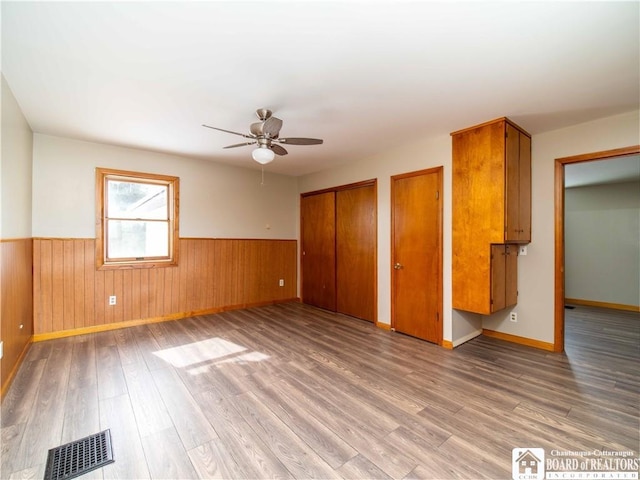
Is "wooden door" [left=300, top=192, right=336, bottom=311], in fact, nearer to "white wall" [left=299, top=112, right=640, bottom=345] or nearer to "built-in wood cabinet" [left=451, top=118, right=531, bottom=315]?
"white wall" [left=299, top=112, right=640, bottom=345]

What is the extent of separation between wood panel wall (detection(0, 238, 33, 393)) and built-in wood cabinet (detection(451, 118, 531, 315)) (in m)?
4.15

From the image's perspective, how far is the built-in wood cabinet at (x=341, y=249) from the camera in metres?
4.30

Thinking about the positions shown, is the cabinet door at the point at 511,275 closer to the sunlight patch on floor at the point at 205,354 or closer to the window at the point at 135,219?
the sunlight patch on floor at the point at 205,354

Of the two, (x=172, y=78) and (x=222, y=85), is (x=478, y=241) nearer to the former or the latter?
(x=222, y=85)

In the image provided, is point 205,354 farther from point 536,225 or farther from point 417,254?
point 536,225

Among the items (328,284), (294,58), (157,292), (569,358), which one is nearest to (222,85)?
(294,58)

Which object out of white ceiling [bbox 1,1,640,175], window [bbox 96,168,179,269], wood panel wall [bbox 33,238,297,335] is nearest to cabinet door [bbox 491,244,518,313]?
white ceiling [bbox 1,1,640,175]

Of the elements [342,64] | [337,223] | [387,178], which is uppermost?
[342,64]

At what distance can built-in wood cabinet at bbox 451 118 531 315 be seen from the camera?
9.43 feet

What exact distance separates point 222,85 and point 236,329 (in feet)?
9.65

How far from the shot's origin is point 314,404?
2117 millimetres

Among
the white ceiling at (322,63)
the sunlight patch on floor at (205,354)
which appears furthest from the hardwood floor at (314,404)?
the white ceiling at (322,63)

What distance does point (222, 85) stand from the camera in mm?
2279

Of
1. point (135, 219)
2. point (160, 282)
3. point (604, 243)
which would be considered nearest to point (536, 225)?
point (604, 243)
